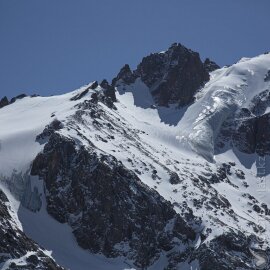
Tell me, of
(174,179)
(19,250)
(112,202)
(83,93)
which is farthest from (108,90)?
(19,250)

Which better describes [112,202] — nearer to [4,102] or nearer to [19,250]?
[19,250]

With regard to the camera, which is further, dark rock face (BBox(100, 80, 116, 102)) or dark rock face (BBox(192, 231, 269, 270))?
dark rock face (BBox(100, 80, 116, 102))

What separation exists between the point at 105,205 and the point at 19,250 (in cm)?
2463

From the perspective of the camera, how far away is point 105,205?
134750 mm

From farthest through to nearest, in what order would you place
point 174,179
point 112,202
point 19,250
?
point 174,179 → point 112,202 → point 19,250

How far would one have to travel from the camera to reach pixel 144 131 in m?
178

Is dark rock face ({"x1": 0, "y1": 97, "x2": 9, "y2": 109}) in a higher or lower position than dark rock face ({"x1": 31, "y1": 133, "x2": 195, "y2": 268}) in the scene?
higher

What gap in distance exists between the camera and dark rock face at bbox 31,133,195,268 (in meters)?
131

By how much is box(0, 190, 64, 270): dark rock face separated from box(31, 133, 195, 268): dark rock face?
1473 cm

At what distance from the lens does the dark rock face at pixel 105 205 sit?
131125mm

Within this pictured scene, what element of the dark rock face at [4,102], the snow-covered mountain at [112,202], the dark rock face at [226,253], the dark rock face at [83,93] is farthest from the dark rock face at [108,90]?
the dark rock face at [226,253]

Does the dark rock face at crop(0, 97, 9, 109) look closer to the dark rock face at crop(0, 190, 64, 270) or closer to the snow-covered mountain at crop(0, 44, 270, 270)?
the snow-covered mountain at crop(0, 44, 270, 270)

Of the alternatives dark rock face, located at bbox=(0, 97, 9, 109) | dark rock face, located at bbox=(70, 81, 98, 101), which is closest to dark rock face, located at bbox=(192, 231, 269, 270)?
dark rock face, located at bbox=(70, 81, 98, 101)

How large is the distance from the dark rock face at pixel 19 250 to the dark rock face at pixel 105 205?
14731 millimetres
